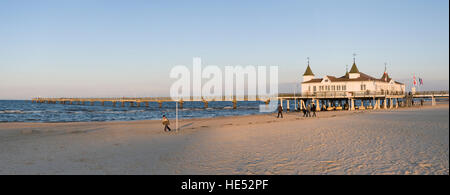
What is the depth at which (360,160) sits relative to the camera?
8750mm

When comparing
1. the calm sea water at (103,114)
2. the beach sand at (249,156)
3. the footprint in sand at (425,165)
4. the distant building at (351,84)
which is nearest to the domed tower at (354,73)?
the distant building at (351,84)

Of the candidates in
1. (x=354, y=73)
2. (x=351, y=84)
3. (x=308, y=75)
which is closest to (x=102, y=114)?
(x=308, y=75)

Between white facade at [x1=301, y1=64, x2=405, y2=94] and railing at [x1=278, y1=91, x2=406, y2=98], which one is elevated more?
white facade at [x1=301, y1=64, x2=405, y2=94]

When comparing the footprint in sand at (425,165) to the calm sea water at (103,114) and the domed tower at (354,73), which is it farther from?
the domed tower at (354,73)

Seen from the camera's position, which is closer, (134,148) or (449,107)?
(449,107)

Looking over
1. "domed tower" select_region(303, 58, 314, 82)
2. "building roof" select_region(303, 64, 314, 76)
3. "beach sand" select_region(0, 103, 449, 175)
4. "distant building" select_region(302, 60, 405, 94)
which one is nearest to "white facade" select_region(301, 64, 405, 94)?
"distant building" select_region(302, 60, 405, 94)

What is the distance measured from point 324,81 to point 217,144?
42085 millimetres

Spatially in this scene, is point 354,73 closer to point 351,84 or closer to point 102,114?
point 351,84

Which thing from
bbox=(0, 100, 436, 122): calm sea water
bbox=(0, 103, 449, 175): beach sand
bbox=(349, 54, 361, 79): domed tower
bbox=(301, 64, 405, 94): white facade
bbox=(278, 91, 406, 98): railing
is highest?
bbox=(349, 54, 361, 79): domed tower

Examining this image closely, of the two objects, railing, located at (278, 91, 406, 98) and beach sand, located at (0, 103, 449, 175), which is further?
railing, located at (278, 91, 406, 98)

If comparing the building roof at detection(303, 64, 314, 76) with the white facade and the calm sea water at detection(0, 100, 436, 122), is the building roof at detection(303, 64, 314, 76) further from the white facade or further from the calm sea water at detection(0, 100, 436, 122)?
the calm sea water at detection(0, 100, 436, 122)

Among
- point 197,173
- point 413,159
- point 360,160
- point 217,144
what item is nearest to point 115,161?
point 197,173
